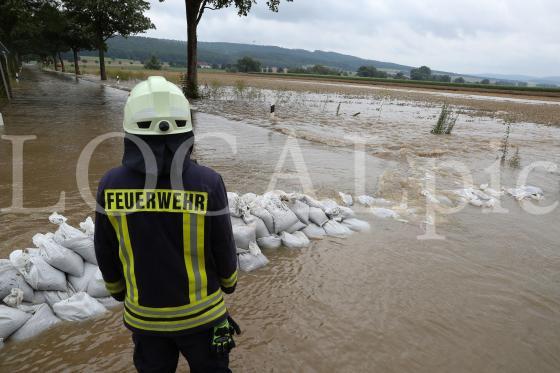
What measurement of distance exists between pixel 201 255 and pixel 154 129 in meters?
0.52

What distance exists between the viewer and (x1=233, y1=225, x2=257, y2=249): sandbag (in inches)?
141

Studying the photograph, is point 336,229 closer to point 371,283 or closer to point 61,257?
point 371,283

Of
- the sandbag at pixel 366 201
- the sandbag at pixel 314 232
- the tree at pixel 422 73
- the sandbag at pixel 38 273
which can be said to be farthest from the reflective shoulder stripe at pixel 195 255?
the tree at pixel 422 73

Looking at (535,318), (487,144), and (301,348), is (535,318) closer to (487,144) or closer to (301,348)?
(301,348)

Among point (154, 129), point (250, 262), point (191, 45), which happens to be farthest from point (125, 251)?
point (191, 45)

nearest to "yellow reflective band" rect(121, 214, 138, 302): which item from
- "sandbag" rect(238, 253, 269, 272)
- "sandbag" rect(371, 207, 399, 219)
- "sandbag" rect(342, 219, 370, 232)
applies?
"sandbag" rect(238, 253, 269, 272)

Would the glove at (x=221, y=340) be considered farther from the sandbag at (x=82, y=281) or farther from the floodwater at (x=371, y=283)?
the sandbag at (x=82, y=281)

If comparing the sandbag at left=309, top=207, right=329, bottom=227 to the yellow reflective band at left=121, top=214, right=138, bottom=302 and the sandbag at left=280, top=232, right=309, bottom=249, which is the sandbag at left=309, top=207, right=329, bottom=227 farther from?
the yellow reflective band at left=121, top=214, right=138, bottom=302

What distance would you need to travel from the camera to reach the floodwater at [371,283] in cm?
251

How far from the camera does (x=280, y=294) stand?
3199 mm

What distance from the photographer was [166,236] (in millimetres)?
1335

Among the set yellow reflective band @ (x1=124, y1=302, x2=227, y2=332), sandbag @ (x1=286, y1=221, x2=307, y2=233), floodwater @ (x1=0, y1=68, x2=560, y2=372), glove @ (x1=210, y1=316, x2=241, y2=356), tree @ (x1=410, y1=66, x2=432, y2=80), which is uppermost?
tree @ (x1=410, y1=66, x2=432, y2=80)

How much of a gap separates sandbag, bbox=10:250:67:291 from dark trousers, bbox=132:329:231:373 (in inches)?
61.9

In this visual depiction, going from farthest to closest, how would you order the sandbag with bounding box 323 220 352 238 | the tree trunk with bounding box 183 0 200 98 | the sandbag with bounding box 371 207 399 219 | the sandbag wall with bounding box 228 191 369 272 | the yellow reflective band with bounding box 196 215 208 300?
the tree trunk with bounding box 183 0 200 98
the sandbag with bounding box 371 207 399 219
the sandbag with bounding box 323 220 352 238
the sandbag wall with bounding box 228 191 369 272
the yellow reflective band with bounding box 196 215 208 300
